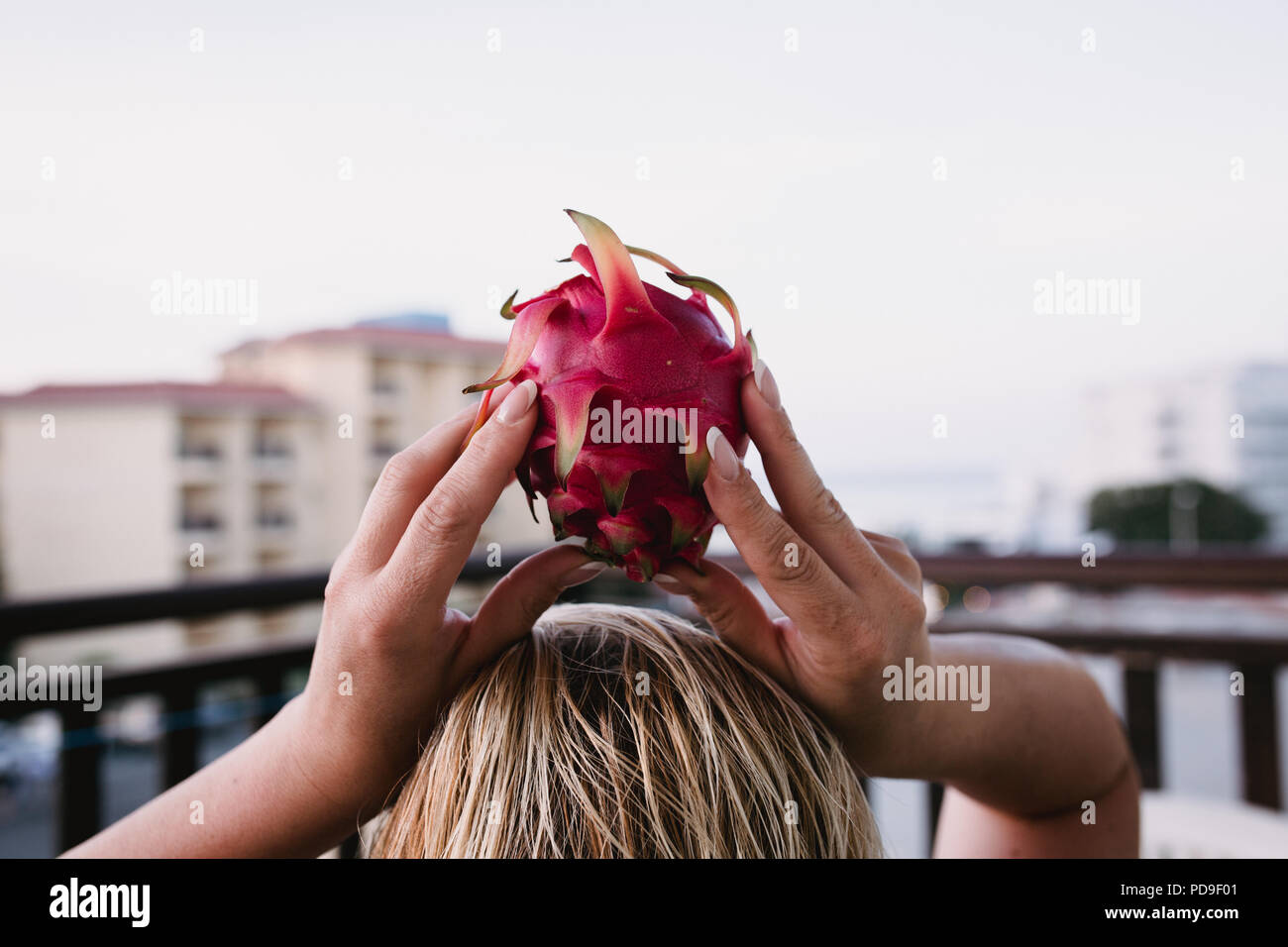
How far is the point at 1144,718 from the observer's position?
220 cm

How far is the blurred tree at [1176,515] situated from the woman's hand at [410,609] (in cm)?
3271

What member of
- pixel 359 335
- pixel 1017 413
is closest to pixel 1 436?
pixel 359 335

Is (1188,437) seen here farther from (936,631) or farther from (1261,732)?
(936,631)

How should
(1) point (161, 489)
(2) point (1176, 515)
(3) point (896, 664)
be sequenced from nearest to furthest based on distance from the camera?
(3) point (896, 664), (2) point (1176, 515), (1) point (161, 489)

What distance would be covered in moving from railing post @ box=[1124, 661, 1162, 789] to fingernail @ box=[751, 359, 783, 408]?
2180mm

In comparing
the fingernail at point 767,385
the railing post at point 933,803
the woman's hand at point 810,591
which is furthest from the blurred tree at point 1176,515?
the fingernail at point 767,385

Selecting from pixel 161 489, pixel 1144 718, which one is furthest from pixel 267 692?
pixel 161 489

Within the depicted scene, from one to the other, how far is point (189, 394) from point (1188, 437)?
161ft

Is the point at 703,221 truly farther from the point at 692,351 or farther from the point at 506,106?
the point at 506,106

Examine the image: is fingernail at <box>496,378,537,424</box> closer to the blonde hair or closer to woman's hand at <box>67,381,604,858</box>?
woman's hand at <box>67,381,604,858</box>

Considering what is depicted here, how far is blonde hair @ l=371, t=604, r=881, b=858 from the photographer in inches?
23.4

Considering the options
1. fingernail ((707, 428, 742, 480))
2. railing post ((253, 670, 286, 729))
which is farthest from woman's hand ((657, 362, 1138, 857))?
railing post ((253, 670, 286, 729))
